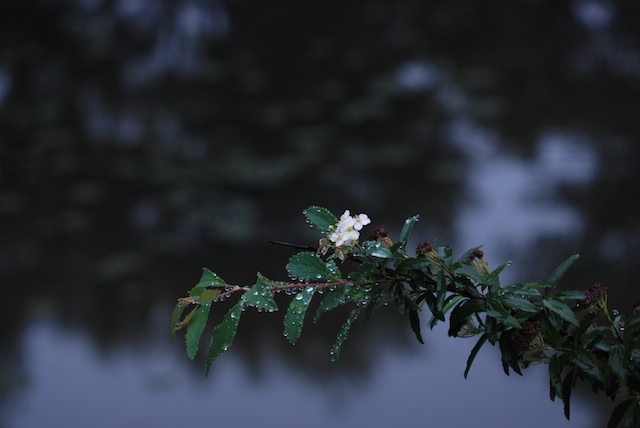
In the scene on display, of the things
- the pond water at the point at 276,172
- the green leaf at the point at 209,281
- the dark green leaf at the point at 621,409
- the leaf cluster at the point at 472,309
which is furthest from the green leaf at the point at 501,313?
the pond water at the point at 276,172

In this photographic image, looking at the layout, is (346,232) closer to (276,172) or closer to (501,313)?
(501,313)

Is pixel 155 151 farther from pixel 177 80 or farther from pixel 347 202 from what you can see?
pixel 347 202

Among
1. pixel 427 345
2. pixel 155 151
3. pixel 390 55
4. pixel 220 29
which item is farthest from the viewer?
pixel 220 29

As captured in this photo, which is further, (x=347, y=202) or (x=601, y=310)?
(x=347, y=202)

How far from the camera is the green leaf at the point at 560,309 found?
2.06 ft

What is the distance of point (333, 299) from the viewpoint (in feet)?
2.15

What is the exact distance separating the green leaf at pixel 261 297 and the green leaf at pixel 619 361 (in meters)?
0.27

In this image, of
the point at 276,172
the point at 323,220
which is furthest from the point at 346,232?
the point at 276,172

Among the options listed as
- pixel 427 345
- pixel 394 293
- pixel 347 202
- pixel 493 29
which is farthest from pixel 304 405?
pixel 493 29

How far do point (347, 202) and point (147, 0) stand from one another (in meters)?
2.21

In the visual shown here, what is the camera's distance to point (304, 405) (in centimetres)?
205

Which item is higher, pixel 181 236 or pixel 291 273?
pixel 181 236

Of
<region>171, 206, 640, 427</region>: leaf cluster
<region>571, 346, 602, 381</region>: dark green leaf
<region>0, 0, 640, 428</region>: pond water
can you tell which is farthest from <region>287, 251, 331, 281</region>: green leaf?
<region>0, 0, 640, 428</region>: pond water

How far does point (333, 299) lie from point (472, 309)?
4.5 inches
